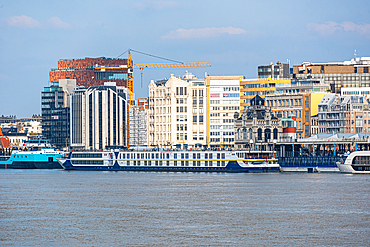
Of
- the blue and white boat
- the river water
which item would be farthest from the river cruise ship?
the river water

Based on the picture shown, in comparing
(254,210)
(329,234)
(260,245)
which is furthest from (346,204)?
Result: (260,245)

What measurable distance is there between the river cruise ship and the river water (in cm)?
3857

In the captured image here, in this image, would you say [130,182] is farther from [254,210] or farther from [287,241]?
[287,241]

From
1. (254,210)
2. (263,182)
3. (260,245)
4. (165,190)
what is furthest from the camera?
(263,182)

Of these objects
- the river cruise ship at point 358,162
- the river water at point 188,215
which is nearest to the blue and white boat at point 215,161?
the river cruise ship at point 358,162

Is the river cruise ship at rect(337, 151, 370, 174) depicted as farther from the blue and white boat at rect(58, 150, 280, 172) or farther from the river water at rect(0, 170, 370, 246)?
the river water at rect(0, 170, 370, 246)

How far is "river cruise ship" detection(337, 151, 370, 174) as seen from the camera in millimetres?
170000

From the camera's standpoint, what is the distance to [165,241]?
2785 inches

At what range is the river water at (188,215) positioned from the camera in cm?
7206

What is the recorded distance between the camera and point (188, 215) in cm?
8838

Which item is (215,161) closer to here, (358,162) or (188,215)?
(358,162)

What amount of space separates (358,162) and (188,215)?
92.5 metres

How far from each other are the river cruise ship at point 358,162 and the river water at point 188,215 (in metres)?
38.6

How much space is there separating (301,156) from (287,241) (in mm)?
125293
